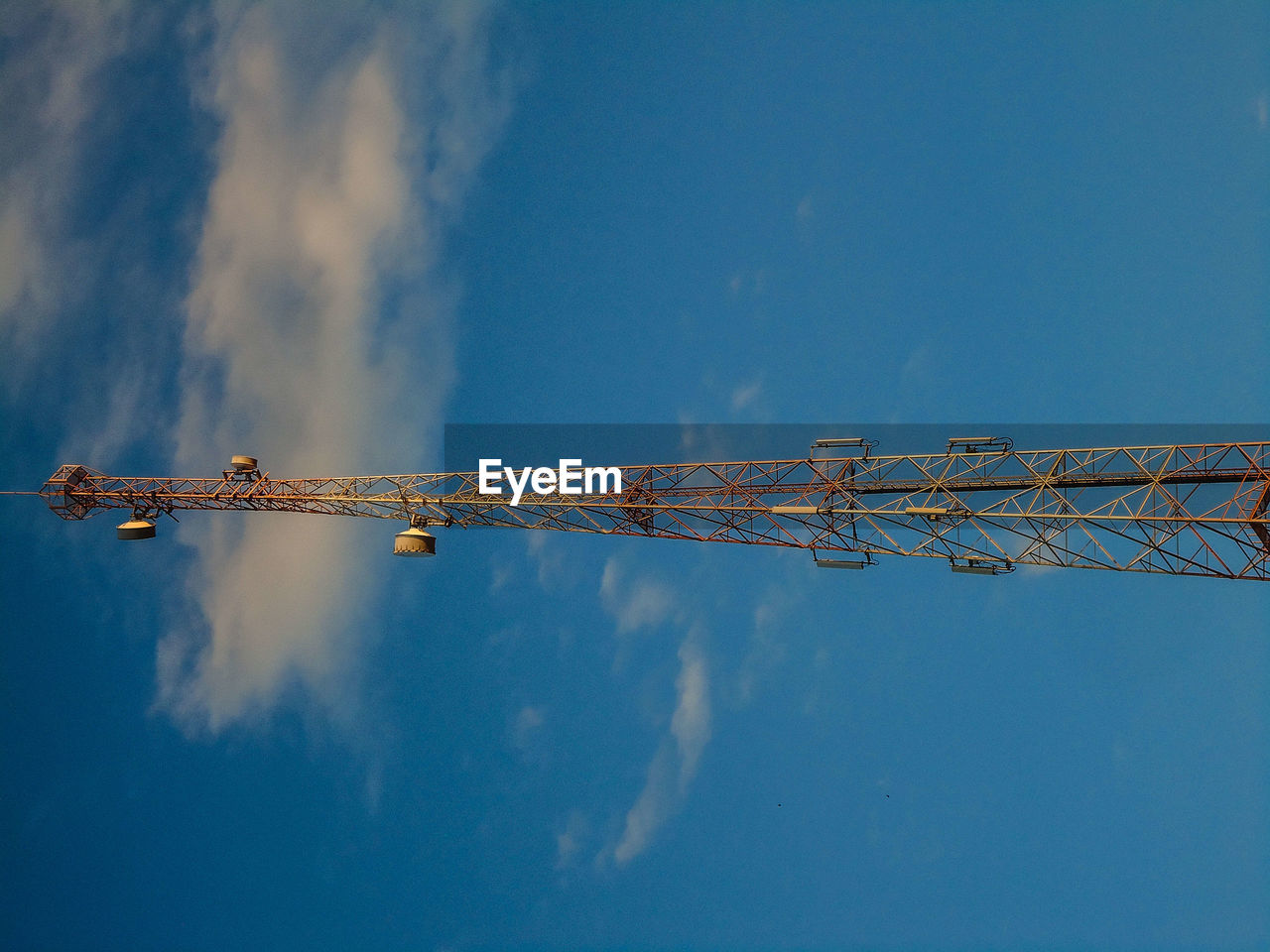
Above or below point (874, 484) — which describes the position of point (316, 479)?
above

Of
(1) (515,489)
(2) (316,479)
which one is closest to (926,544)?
(1) (515,489)

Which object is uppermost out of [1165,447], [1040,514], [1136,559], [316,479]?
[316,479]

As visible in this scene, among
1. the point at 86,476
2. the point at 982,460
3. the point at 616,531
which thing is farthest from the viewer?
the point at 86,476

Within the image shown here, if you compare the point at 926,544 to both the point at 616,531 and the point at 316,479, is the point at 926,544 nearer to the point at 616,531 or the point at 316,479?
the point at 616,531

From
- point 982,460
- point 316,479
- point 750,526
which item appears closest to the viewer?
point 982,460

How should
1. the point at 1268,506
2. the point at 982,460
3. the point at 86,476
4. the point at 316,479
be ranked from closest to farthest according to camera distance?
the point at 1268,506
the point at 982,460
the point at 316,479
the point at 86,476

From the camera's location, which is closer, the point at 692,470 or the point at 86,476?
the point at 692,470

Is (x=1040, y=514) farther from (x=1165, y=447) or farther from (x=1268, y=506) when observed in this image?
(x=1268, y=506)

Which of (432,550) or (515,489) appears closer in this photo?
(432,550)

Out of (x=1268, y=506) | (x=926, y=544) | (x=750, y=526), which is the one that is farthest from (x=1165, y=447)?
(x=750, y=526)
